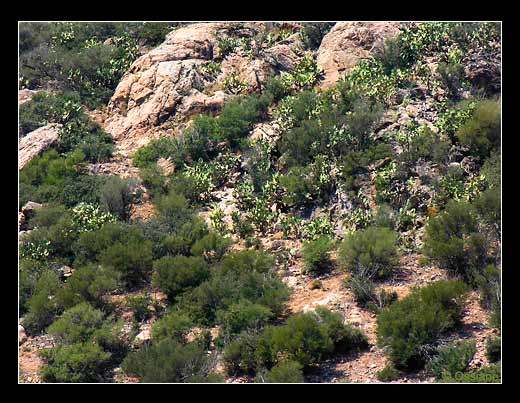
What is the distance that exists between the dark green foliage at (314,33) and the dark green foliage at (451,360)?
87.3ft

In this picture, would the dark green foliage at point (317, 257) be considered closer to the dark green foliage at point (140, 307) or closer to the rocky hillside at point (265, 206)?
the rocky hillside at point (265, 206)

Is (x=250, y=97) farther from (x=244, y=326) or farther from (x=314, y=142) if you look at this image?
(x=244, y=326)

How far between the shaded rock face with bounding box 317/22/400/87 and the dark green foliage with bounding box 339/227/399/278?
15.6 meters

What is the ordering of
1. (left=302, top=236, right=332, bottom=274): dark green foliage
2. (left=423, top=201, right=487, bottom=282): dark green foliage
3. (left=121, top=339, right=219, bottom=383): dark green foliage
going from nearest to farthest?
(left=121, top=339, right=219, bottom=383): dark green foliage
(left=423, top=201, right=487, bottom=282): dark green foliage
(left=302, top=236, right=332, bottom=274): dark green foliage

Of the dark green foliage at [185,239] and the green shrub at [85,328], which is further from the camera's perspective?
the dark green foliage at [185,239]

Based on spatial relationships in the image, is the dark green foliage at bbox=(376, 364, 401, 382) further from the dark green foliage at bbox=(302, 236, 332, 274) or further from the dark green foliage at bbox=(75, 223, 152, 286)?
the dark green foliage at bbox=(75, 223, 152, 286)

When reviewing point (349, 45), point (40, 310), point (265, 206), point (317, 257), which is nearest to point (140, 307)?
point (40, 310)

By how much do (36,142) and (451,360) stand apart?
87.8 ft

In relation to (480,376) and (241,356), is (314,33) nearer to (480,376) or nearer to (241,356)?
(241,356)

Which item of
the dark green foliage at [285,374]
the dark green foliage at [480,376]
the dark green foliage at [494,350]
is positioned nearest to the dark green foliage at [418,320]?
the dark green foliage at [480,376]

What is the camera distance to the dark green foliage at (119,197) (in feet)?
107

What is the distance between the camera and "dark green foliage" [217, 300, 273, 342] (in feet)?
75.0

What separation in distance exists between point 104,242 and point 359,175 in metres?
11.3

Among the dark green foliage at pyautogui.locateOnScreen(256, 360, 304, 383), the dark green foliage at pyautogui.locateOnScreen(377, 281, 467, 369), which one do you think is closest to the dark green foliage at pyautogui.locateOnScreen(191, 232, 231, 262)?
the dark green foliage at pyautogui.locateOnScreen(377, 281, 467, 369)
